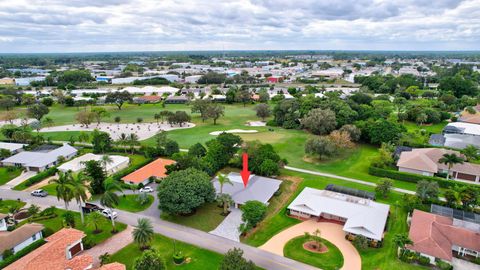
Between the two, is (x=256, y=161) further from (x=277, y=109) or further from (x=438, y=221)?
(x=277, y=109)

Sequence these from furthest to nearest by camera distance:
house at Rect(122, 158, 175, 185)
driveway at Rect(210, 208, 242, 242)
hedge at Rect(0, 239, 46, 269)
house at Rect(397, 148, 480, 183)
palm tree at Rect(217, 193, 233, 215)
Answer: house at Rect(397, 148, 480, 183) < house at Rect(122, 158, 175, 185) < palm tree at Rect(217, 193, 233, 215) < driveway at Rect(210, 208, 242, 242) < hedge at Rect(0, 239, 46, 269)

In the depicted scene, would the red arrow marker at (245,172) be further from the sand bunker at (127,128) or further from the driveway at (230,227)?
the sand bunker at (127,128)

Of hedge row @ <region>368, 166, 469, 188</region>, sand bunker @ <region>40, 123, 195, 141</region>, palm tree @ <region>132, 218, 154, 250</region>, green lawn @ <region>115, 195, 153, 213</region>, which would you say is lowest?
green lawn @ <region>115, 195, 153, 213</region>

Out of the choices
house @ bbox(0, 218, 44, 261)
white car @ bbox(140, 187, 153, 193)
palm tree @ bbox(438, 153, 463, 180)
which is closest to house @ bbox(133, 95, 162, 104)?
white car @ bbox(140, 187, 153, 193)

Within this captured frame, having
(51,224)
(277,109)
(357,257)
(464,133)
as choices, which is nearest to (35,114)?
(51,224)

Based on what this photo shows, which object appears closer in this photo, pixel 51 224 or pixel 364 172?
pixel 51 224

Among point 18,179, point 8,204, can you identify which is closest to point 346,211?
point 8,204

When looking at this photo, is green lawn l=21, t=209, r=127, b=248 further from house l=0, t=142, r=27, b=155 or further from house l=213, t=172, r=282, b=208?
house l=0, t=142, r=27, b=155

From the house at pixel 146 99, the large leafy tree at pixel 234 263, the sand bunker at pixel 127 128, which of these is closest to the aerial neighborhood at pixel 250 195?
the large leafy tree at pixel 234 263
